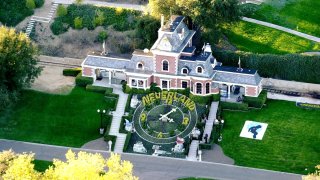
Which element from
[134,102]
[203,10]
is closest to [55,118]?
[134,102]

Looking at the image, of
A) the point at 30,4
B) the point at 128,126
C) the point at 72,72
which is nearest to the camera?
the point at 128,126

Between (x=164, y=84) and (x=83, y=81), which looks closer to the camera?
(x=164, y=84)

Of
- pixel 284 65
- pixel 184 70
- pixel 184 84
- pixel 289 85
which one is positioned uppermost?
pixel 184 70

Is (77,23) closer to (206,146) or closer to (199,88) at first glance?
(199,88)

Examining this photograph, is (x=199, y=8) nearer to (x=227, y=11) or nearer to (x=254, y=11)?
(x=227, y=11)

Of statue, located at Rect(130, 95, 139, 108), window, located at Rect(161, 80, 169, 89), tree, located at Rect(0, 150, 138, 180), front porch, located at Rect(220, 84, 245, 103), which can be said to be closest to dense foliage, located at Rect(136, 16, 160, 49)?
window, located at Rect(161, 80, 169, 89)

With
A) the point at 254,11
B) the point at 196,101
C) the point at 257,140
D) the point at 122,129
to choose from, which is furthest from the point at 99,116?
the point at 254,11

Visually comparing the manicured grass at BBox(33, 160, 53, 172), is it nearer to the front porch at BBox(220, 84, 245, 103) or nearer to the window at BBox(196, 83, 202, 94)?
the window at BBox(196, 83, 202, 94)
